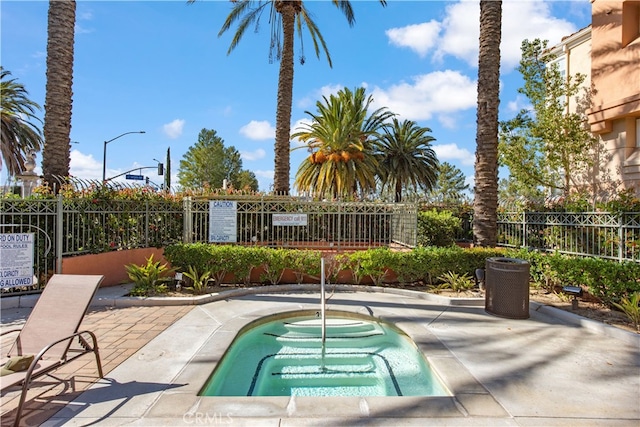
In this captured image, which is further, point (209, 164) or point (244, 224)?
point (209, 164)

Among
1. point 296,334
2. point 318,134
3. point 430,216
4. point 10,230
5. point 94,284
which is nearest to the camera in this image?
point 94,284

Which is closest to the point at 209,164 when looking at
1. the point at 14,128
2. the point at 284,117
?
the point at 14,128

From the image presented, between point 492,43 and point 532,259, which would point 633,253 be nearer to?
point 532,259

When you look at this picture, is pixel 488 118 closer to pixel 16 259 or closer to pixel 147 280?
pixel 147 280

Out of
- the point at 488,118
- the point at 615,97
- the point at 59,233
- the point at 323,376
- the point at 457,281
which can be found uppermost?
the point at 615,97

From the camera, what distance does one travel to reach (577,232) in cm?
994

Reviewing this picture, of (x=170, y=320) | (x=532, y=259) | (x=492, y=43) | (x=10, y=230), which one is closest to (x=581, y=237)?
(x=532, y=259)

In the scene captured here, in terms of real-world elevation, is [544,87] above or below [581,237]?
above

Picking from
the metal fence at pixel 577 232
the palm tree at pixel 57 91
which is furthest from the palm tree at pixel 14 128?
the metal fence at pixel 577 232

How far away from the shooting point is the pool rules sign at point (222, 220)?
35.6ft

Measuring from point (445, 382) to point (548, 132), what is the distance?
46.6ft

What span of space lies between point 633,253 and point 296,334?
745cm

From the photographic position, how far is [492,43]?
421 inches

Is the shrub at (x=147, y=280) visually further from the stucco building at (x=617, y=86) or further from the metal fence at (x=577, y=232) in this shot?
the stucco building at (x=617, y=86)
